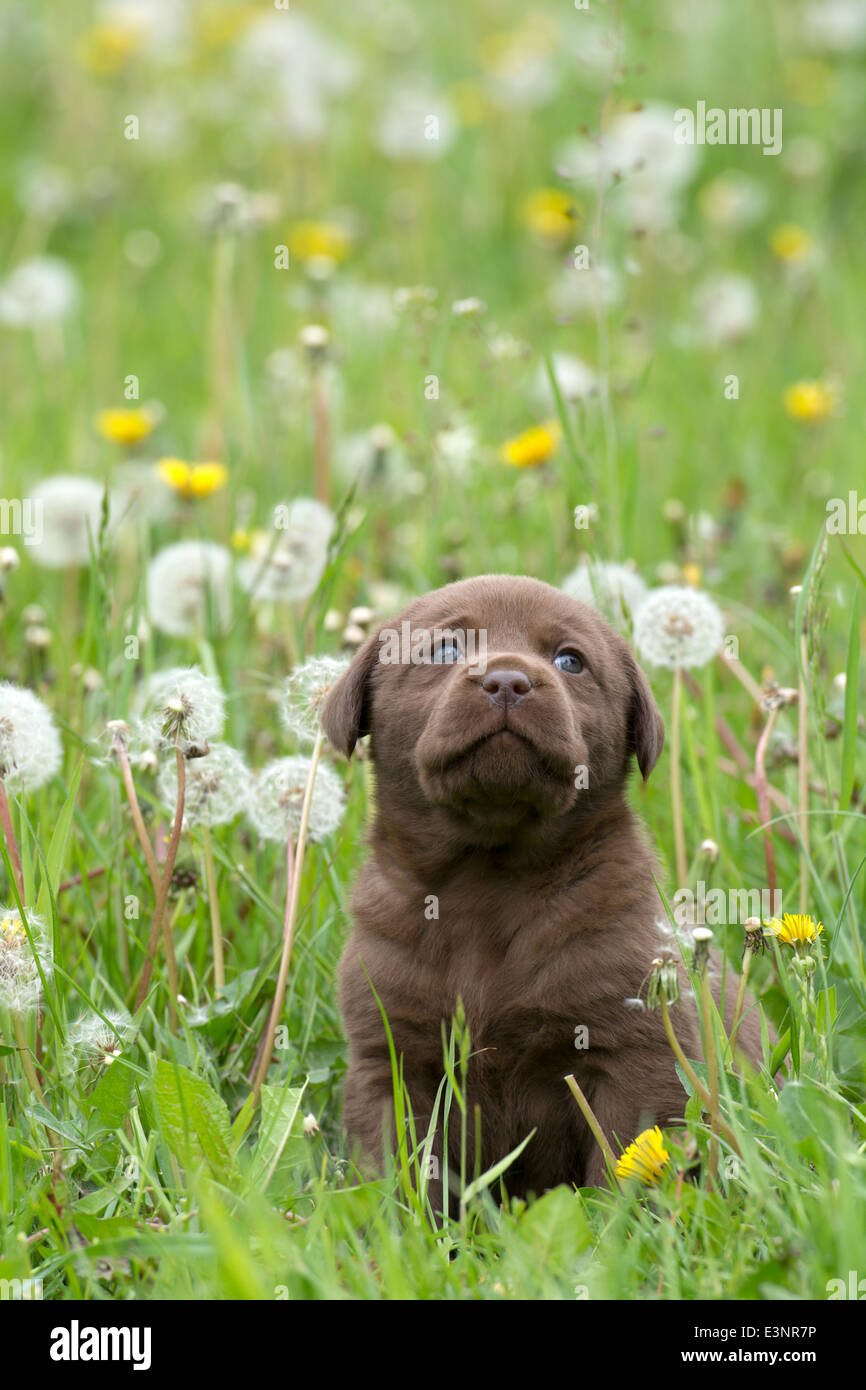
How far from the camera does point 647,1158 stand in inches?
97.5

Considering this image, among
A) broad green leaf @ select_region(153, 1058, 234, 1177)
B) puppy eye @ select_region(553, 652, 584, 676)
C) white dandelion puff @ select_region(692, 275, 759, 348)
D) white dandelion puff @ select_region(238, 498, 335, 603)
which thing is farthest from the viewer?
white dandelion puff @ select_region(692, 275, 759, 348)

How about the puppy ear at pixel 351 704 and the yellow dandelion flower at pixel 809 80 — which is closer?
the puppy ear at pixel 351 704

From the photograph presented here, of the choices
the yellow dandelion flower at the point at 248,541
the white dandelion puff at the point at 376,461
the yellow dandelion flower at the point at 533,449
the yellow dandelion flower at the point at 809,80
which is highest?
the yellow dandelion flower at the point at 809,80

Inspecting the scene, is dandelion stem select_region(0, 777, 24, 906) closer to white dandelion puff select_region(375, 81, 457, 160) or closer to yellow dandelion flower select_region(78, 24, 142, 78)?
white dandelion puff select_region(375, 81, 457, 160)

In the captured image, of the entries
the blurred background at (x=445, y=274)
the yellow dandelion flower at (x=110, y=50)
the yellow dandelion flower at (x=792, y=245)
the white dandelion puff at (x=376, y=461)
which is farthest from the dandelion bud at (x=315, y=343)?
the yellow dandelion flower at (x=110, y=50)

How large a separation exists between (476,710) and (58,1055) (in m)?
0.91

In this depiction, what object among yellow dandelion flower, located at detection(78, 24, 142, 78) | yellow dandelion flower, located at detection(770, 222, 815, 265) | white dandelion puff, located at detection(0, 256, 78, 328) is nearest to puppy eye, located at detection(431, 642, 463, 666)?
white dandelion puff, located at detection(0, 256, 78, 328)

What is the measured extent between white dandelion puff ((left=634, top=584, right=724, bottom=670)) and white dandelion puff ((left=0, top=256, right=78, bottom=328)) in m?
4.18

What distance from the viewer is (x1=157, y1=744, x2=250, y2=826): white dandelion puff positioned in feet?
10.0

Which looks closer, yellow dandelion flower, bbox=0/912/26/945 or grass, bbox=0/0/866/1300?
grass, bbox=0/0/866/1300

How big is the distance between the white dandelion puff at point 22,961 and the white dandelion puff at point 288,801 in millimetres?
514

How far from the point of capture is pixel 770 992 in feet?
10.6

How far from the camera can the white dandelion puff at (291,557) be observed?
3914 mm

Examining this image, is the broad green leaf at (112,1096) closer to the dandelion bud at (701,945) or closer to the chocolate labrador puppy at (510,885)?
the chocolate labrador puppy at (510,885)
